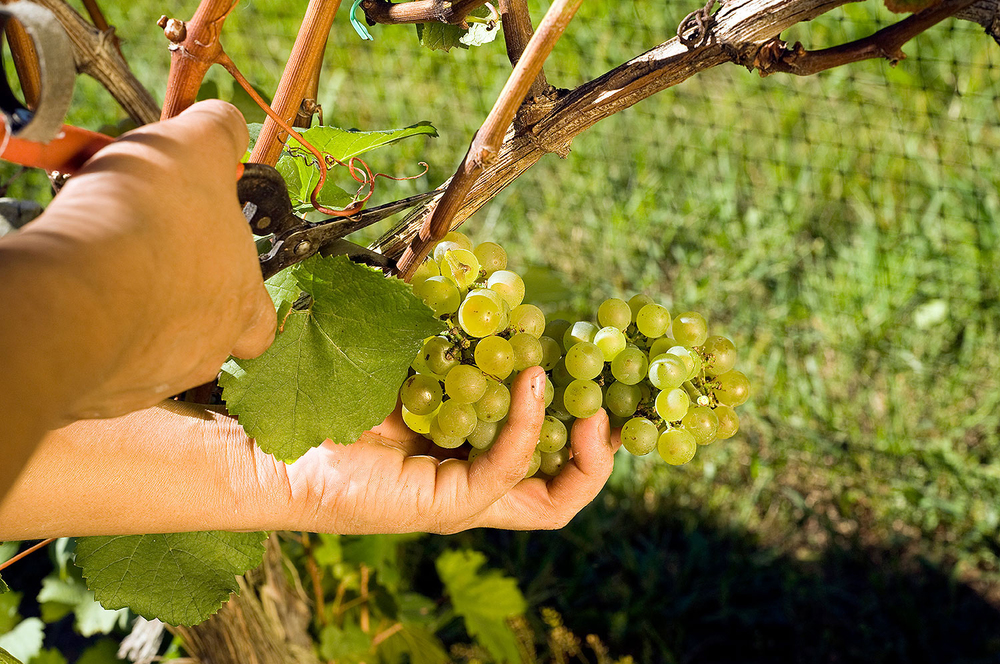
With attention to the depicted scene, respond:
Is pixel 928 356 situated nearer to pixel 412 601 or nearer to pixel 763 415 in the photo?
pixel 763 415

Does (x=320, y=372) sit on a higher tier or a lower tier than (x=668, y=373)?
higher

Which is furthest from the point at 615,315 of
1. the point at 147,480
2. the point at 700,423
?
the point at 147,480

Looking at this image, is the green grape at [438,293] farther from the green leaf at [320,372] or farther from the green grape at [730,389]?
the green grape at [730,389]

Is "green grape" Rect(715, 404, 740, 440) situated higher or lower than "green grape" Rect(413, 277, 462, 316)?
lower

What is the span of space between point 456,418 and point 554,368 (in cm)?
15

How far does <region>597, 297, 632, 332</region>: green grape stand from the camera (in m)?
0.85

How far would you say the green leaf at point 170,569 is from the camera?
87 cm

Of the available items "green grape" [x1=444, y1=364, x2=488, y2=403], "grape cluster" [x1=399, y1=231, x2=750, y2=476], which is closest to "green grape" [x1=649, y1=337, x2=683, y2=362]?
"grape cluster" [x1=399, y1=231, x2=750, y2=476]

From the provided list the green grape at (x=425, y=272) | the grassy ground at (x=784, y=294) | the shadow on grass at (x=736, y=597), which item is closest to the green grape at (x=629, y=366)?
the green grape at (x=425, y=272)

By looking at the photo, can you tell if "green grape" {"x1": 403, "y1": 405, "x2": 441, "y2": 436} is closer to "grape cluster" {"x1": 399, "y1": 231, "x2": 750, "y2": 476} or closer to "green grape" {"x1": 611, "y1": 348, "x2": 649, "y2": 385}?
"grape cluster" {"x1": 399, "y1": 231, "x2": 750, "y2": 476}

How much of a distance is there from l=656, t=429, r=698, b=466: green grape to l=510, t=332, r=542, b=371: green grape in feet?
0.55

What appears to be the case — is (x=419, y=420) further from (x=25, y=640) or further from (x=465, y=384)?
(x=25, y=640)

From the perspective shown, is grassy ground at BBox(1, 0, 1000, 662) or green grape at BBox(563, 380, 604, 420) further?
grassy ground at BBox(1, 0, 1000, 662)

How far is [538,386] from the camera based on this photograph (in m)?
0.74
